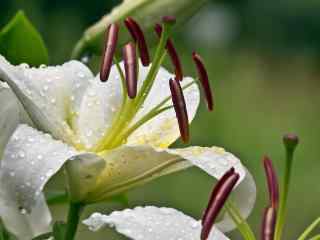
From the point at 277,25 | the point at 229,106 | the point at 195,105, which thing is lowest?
the point at 277,25

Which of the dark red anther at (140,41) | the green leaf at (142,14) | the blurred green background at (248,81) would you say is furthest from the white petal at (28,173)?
the blurred green background at (248,81)

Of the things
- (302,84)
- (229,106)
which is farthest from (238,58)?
(229,106)

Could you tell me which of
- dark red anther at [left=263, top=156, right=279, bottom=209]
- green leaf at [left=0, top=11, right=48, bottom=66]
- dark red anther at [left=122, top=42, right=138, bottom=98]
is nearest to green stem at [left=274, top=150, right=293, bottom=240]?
dark red anther at [left=263, top=156, right=279, bottom=209]

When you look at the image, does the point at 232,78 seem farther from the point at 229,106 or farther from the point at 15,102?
the point at 15,102

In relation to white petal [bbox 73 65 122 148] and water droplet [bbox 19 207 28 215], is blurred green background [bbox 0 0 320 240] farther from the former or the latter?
water droplet [bbox 19 207 28 215]

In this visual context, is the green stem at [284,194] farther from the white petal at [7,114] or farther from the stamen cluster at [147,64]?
the white petal at [7,114]

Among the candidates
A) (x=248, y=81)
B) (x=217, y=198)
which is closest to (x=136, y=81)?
(x=217, y=198)
